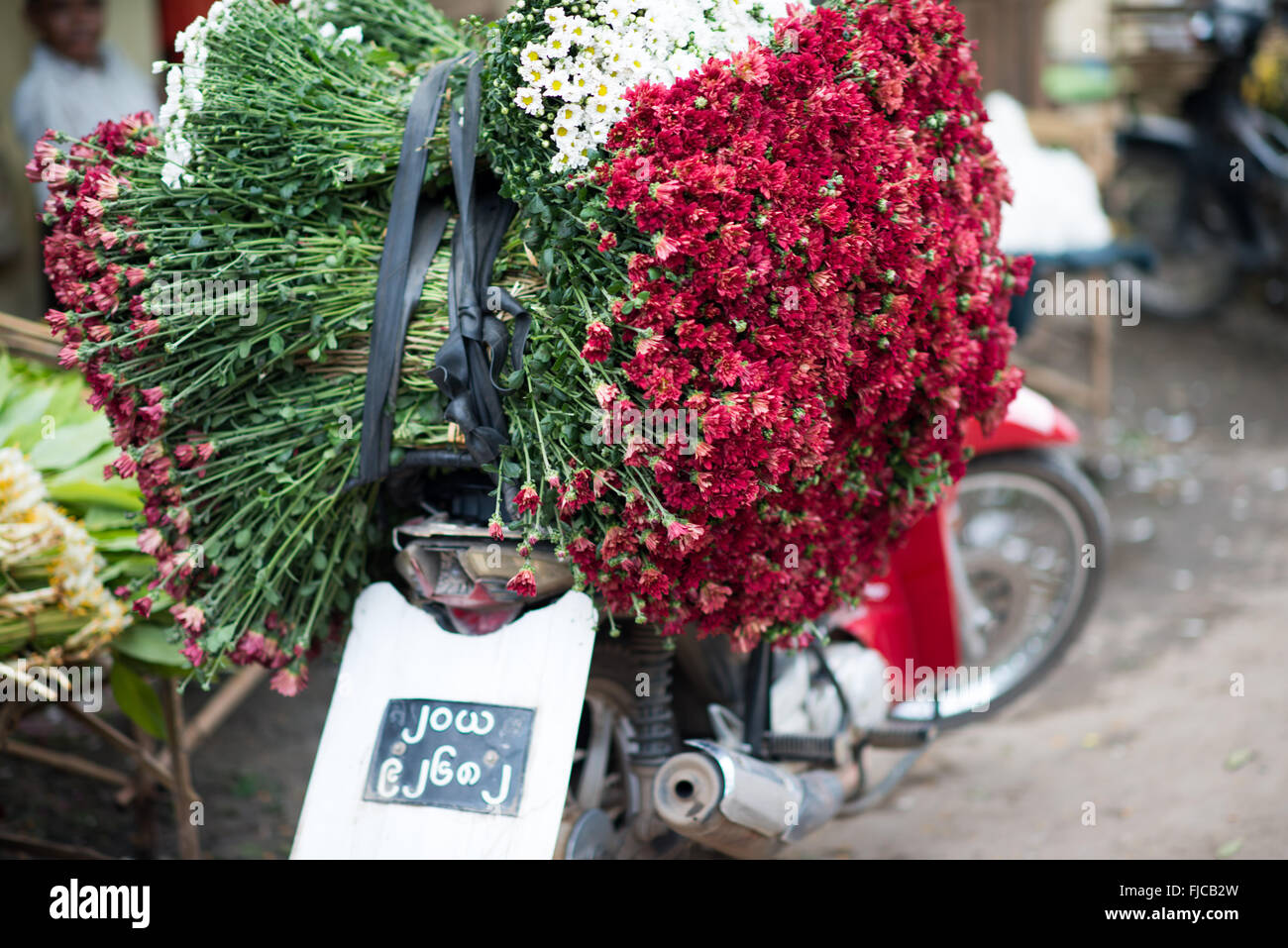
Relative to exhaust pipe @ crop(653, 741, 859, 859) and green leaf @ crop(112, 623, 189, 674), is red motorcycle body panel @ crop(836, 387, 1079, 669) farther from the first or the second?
green leaf @ crop(112, 623, 189, 674)

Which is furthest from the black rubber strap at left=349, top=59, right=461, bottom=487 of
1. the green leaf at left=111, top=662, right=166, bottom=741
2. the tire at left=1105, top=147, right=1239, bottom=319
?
the tire at left=1105, top=147, right=1239, bottom=319

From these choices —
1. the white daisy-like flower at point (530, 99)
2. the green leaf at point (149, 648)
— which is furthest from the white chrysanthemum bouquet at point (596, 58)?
the green leaf at point (149, 648)

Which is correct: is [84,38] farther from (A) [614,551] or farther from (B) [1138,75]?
(B) [1138,75]

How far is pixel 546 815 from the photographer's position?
1.88 m

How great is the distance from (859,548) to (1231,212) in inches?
240

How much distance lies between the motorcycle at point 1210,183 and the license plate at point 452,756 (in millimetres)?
5935

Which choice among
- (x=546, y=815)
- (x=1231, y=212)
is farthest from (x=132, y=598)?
(x=1231, y=212)

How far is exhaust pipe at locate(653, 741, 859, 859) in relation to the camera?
6.77ft

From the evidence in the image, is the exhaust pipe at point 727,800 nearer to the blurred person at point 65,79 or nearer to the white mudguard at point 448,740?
the white mudguard at point 448,740

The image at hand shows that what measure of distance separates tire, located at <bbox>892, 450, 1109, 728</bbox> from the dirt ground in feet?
0.34

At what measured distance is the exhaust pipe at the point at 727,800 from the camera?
6.77 feet

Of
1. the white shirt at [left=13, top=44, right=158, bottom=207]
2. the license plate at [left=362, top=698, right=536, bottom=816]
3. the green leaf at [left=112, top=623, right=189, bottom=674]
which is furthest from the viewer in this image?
the white shirt at [left=13, top=44, right=158, bottom=207]
